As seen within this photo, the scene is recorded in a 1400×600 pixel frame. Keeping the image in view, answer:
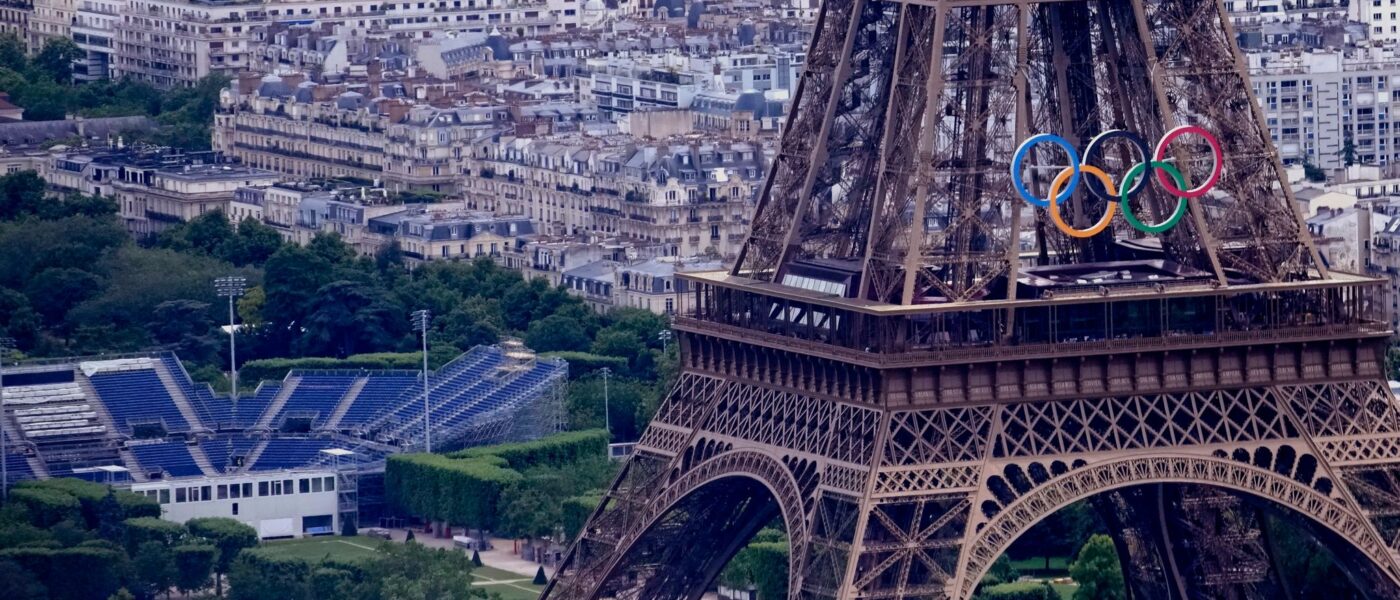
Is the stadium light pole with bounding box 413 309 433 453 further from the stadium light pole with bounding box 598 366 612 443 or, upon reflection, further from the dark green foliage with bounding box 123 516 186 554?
the dark green foliage with bounding box 123 516 186 554

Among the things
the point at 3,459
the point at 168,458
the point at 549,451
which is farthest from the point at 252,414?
the point at 3,459

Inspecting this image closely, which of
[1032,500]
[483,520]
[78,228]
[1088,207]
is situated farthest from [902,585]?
[78,228]

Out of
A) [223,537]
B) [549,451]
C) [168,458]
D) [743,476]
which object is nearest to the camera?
[743,476]

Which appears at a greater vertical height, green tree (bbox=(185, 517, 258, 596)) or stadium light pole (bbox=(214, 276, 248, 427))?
stadium light pole (bbox=(214, 276, 248, 427))

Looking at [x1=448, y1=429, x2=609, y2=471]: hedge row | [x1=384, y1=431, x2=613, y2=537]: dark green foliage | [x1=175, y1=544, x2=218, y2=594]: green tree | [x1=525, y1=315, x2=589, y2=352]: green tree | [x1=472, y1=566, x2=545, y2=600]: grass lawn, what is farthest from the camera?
[x1=525, y1=315, x2=589, y2=352]: green tree

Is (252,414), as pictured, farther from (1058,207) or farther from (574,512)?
(1058,207)

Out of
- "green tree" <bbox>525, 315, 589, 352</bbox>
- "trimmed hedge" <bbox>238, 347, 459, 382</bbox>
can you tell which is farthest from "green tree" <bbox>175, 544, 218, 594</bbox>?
"green tree" <bbox>525, 315, 589, 352</bbox>

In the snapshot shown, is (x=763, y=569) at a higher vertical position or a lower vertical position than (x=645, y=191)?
lower
